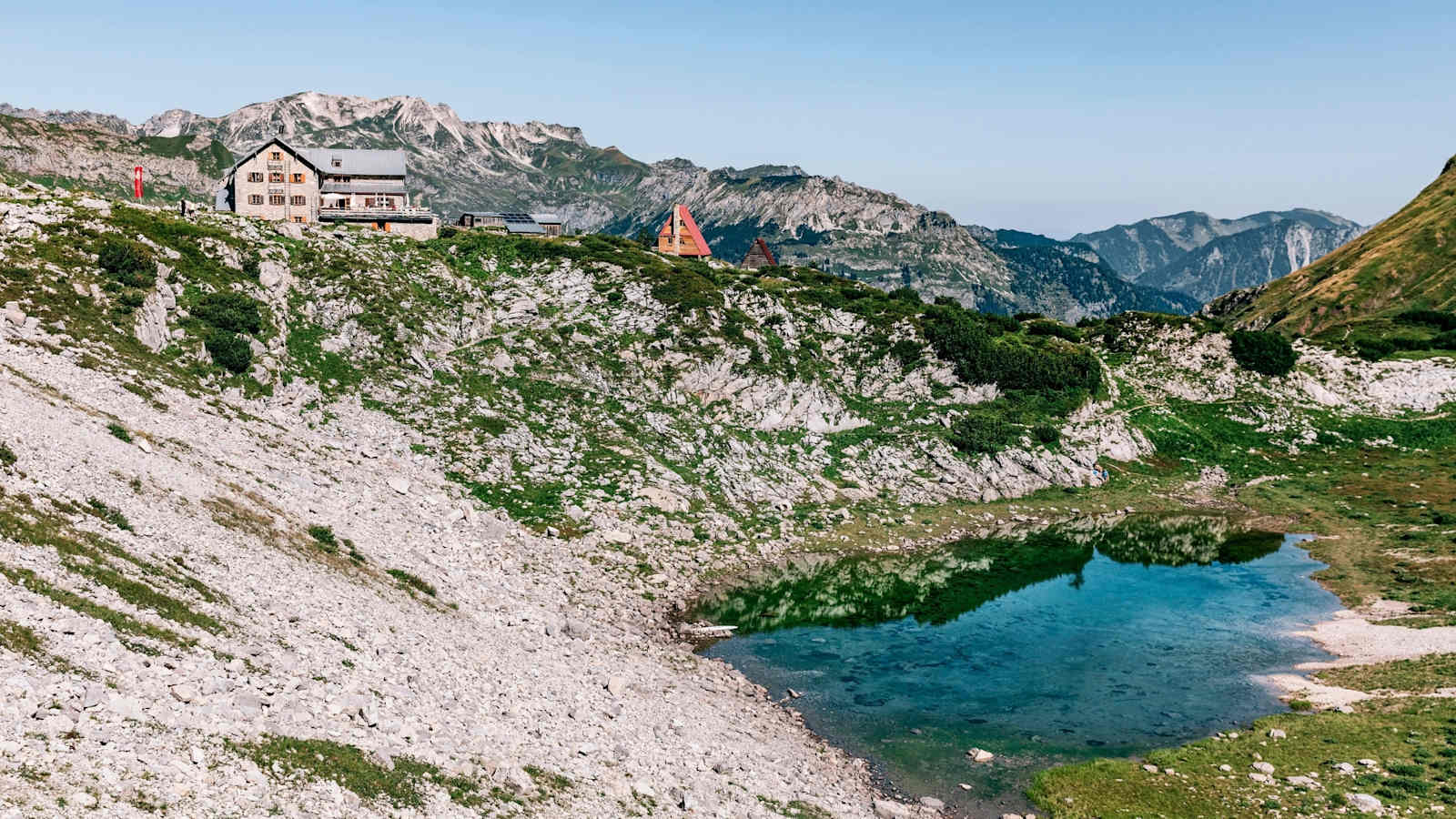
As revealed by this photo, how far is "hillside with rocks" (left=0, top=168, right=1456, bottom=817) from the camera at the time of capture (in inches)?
1107

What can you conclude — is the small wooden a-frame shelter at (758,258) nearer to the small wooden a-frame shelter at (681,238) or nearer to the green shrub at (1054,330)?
the small wooden a-frame shelter at (681,238)

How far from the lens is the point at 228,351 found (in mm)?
69562

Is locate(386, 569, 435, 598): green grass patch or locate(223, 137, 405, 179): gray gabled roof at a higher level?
locate(223, 137, 405, 179): gray gabled roof

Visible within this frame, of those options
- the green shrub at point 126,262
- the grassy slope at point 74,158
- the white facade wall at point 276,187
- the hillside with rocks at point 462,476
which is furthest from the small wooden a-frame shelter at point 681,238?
the grassy slope at point 74,158

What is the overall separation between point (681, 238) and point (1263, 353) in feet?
292

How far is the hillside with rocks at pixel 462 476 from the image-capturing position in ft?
92.3

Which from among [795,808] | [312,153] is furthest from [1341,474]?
[312,153]

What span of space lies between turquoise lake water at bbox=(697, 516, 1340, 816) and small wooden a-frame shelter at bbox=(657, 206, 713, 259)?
281 ft

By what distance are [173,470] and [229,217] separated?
58585mm

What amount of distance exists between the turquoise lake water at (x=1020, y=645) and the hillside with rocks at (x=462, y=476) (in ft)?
13.8

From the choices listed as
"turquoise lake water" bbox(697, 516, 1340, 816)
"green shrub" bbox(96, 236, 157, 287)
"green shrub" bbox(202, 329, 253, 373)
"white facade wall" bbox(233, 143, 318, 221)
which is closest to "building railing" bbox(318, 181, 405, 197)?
"white facade wall" bbox(233, 143, 318, 221)

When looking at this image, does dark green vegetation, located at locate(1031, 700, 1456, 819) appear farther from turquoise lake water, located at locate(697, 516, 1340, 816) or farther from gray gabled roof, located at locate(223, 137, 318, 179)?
gray gabled roof, located at locate(223, 137, 318, 179)

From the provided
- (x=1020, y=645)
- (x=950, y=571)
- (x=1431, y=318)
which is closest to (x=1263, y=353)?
(x=1431, y=318)

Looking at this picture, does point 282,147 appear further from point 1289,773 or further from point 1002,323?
point 1289,773
